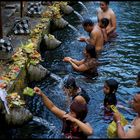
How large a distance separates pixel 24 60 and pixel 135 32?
236 inches

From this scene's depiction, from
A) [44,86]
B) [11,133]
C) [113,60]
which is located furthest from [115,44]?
[11,133]

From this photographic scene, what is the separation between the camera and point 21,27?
13.6 meters

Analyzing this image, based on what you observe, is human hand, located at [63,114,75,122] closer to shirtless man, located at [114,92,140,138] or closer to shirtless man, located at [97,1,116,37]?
shirtless man, located at [114,92,140,138]

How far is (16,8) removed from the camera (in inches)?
657

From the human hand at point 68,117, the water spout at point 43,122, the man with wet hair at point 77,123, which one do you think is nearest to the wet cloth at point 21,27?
the water spout at point 43,122

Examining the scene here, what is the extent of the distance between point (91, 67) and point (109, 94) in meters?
2.42

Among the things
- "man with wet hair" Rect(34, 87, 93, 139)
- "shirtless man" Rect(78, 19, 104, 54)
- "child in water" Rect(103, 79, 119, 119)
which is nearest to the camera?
A: "man with wet hair" Rect(34, 87, 93, 139)

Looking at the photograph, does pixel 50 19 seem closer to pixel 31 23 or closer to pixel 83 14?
pixel 31 23

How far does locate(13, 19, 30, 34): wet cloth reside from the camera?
13.5 meters

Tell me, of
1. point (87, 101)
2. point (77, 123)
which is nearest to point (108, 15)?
point (87, 101)

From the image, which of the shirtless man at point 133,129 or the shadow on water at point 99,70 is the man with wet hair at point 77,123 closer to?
the shirtless man at point 133,129

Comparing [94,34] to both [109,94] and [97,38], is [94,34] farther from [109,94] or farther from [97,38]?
[109,94]

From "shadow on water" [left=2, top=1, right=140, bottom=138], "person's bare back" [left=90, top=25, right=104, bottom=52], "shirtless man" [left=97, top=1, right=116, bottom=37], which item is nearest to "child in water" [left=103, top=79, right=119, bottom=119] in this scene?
"shadow on water" [left=2, top=1, right=140, bottom=138]

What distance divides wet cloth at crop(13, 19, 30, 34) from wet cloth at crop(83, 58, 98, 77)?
119 inches
